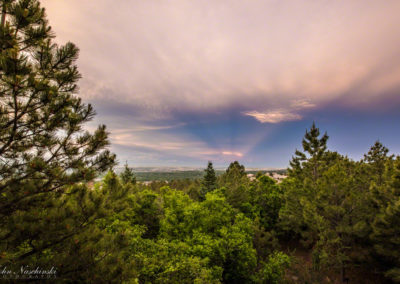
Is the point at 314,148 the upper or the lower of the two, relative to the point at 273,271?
upper

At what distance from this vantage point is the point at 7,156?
12.7ft

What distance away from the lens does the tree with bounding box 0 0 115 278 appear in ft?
11.5

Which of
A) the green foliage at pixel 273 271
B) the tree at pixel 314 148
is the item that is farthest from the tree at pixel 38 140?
the tree at pixel 314 148

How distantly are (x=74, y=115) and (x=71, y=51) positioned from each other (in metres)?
1.43

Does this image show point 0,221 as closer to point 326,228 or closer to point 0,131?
point 0,131

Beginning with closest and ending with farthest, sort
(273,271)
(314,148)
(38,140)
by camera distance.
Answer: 1. (38,140)
2. (273,271)
3. (314,148)

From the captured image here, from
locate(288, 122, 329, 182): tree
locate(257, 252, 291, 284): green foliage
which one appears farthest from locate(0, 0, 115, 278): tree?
locate(288, 122, 329, 182): tree

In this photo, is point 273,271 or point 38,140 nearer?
point 38,140

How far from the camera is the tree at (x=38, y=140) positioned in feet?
11.5

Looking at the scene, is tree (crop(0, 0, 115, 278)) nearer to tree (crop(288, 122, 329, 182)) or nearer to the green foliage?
the green foliage

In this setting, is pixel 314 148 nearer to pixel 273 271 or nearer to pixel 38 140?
pixel 273 271

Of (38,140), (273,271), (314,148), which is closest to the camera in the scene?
(38,140)

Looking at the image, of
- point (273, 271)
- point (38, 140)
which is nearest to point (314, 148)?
point (273, 271)

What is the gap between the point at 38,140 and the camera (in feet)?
13.1
